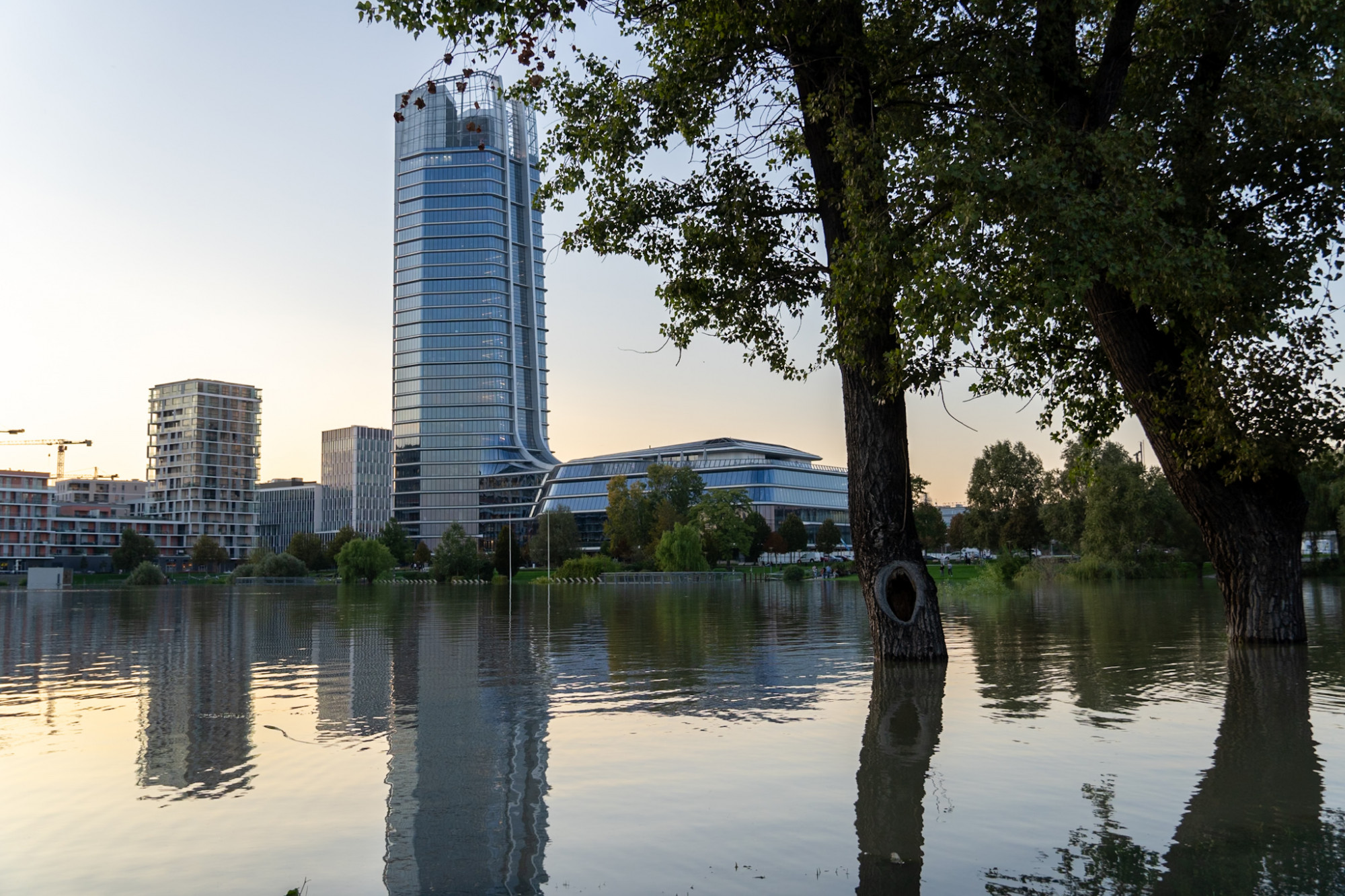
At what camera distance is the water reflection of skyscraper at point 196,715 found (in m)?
9.02

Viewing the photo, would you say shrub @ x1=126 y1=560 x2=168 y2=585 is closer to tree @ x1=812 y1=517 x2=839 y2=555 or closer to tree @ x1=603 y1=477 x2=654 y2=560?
tree @ x1=603 y1=477 x2=654 y2=560

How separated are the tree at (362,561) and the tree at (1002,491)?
72396 millimetres

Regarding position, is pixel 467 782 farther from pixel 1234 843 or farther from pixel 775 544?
pixel 775 544

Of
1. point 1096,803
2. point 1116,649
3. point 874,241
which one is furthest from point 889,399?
point 1096,803

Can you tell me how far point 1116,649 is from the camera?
67.1ft

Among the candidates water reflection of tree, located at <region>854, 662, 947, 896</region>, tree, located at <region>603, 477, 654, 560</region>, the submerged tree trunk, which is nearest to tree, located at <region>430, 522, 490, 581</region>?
tree, located at <region>603, 477, 654, 560</region>

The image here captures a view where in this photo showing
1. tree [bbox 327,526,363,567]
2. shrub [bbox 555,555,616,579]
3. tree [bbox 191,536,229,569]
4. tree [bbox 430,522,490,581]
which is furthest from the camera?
tree [bbox 191,536,229,569]

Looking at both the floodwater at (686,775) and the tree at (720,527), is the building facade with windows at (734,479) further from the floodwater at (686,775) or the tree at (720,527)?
the floodwater at (686,775)

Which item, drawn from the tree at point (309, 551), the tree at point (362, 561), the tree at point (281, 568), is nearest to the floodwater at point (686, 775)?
the tree at point (362, 561)

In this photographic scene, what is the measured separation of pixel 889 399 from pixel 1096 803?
974 centimetres

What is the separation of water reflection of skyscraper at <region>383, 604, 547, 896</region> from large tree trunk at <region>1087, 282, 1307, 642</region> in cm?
1059

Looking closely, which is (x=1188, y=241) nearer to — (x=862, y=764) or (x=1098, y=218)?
(x=1098, y=218)

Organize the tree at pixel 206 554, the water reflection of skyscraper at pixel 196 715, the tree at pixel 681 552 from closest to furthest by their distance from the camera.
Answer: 1. the water reflection of skyscraper at pixel 196 715
2. the tree at pixel 681 552
3. the tree at pixel 206 554

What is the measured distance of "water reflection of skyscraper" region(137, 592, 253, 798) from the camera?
9.02m
